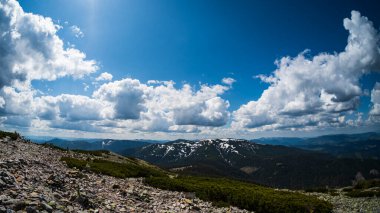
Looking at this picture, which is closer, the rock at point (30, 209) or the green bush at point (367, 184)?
the rock at point (30, 209)

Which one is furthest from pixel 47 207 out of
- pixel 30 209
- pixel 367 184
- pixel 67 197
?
pixel 367 184

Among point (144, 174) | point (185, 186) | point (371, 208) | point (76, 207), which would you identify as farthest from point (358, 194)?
point (76, 207)

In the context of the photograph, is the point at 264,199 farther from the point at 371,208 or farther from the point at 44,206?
the point at 44,206

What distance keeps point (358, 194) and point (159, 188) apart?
80.0 feet

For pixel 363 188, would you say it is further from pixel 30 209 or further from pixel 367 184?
pixel 30 209

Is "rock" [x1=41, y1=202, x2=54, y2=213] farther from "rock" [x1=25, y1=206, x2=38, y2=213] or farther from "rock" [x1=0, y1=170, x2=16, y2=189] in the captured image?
"rock" [x1=0, y1=170, x2=16, y2=189]

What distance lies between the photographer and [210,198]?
2684cm

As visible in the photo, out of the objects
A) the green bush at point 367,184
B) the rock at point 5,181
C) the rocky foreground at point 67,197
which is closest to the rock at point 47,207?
the rocky foreground at point 67,197

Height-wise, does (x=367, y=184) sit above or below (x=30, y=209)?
below

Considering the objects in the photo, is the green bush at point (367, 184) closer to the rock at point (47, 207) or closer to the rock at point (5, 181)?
the rock at point (47, 207)

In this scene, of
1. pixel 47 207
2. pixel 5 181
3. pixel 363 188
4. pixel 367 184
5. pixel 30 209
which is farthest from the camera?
pixel 367 184

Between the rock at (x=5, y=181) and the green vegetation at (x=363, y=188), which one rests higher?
the rock at (x=5, y=181)

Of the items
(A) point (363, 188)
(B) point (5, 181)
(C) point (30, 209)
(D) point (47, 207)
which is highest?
(B) point (5, 181)

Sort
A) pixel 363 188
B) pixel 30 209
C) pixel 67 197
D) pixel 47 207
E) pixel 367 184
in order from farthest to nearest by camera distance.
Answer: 1. pixel 367 184
2. pixel 363 188
3. pixel 67 197
4. pixel 47 207
5. pixel 30 209
